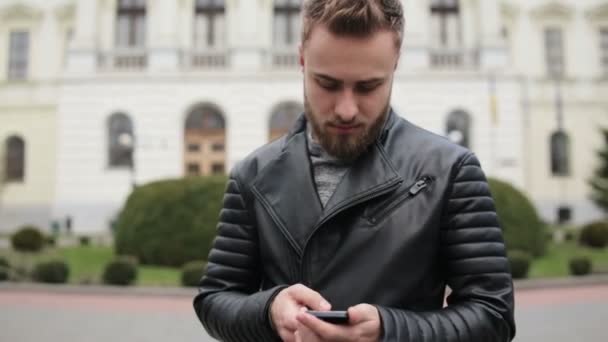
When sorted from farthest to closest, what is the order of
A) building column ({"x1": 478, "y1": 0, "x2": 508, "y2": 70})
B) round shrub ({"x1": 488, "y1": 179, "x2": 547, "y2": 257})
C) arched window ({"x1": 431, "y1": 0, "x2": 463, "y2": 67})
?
arched window ({"x1": 431, "y1": 0, "x2": 463, "y2": 67})
building column ({"x1": 478, "y1": 0, "x2": 508, "y2": 70})
round shrub ({"x1": 488, "y1": 179, "x2": 547, "y2": 257})

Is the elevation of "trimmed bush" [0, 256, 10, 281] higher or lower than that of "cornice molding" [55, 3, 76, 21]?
lower

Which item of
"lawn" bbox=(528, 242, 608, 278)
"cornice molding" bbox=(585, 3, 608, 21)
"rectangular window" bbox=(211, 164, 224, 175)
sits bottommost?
"lawn" bbox=(528, 242, 608, 278)

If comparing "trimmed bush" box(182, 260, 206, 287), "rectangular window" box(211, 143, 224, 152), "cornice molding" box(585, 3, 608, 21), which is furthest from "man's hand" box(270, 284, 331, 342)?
"cornice molding" box(585, 3, 608, 21)

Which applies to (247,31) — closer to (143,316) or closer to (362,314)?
(143,316)

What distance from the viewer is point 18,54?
33.7 m

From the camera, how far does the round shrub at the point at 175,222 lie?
1413 cm

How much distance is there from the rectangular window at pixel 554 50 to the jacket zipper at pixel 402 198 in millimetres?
35037

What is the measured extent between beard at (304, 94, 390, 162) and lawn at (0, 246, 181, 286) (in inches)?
418

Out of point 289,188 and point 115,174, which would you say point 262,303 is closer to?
point 289,188

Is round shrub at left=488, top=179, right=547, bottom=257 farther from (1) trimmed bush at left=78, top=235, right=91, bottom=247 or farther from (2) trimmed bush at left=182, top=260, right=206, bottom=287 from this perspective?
(1) trimmed bush at left=78, top=235, right=91, bottom=247

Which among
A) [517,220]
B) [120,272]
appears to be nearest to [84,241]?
[120,272]

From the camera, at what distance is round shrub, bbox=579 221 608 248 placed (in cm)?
1767

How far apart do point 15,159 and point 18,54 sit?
19.8ft

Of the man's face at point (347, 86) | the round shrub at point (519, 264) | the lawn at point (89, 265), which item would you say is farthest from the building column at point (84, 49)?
the man's face at point (347, 86)
